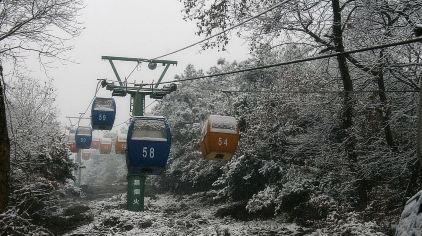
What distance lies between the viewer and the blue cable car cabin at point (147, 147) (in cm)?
1144

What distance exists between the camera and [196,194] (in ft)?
98.0

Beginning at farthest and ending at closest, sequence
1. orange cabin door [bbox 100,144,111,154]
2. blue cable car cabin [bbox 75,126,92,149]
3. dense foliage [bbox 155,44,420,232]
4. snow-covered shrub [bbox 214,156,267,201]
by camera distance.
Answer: orange cabin door [bbox 100,144,111,154]
blue cable car cabin [bbox 75,126,92,149]
snow-covered shrub [bbox 214,156,267,201]
dense foliage [bbox 155,44,420,232]

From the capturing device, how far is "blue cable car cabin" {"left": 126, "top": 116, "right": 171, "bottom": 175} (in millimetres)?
11438

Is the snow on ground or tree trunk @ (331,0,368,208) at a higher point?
tree trunk @ (331,0,368,208)

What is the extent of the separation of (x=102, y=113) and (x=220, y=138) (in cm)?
1208

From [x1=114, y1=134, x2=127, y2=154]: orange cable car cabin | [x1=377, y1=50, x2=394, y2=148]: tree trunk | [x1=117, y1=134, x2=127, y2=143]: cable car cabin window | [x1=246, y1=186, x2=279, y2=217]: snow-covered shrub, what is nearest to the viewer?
[x1=377, y1=50, x2=394, y2=148]: tree trunk

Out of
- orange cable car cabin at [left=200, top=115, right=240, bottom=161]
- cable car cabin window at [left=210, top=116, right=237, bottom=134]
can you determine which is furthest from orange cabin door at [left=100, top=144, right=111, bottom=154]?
cable car cabin window at [left=210, top=116, right=237, bottom=134]

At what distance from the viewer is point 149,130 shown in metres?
Answer: 11.9

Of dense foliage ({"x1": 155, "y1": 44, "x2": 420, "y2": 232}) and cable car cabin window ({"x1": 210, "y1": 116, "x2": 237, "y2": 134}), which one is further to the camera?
dense foliage ({"x1": 155, "y1": 44, "x2": 420, "y2": 232})

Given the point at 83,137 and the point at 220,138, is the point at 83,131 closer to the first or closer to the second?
the point at 83,137

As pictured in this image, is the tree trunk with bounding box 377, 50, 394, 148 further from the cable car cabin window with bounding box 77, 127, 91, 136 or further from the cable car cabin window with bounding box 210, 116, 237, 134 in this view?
the cable car cabin window with bounding box 77, 127, 91, 136

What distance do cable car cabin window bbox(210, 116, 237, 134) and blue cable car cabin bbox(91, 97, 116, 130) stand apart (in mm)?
11457

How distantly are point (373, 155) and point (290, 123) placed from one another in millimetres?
7185

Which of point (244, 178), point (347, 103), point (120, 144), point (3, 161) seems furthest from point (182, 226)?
point (3, 161)
